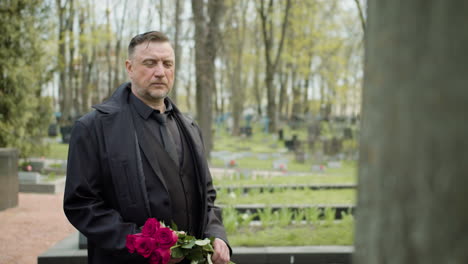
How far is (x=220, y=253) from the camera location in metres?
2.59

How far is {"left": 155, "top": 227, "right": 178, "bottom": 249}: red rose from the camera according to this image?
7.50 feet

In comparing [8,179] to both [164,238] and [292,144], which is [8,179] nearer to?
[164,238]

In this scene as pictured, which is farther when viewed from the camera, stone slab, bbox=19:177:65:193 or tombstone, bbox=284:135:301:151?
tombstone, bbox=284:135:301:151

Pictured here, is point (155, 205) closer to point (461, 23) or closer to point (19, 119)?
point (461, 23)

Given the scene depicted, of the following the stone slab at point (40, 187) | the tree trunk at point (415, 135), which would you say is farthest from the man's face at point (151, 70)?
the stone slab at point (40, 187)

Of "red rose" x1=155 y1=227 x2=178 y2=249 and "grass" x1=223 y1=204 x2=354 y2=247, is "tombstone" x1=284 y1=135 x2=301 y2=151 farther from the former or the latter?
"red rose" x1=155 y1=227 x2=178 y2=249

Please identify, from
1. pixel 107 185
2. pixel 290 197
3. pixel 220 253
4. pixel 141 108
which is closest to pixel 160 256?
pixel 220 253

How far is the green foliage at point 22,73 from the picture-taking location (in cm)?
1266

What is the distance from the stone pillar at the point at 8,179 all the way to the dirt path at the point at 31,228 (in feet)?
0.61

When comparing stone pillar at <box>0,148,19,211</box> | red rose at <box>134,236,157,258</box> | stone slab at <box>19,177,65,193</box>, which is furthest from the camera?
stone slab at <box>19,177,65,193</box>

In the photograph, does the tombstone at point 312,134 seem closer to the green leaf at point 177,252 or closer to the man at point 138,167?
the man at point 138,167

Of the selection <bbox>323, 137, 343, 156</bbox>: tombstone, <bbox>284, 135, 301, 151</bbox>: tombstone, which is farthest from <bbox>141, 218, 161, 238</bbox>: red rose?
<bbox>284, 135, 301, 151</bbox>: tombstone

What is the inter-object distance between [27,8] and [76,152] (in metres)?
12.8

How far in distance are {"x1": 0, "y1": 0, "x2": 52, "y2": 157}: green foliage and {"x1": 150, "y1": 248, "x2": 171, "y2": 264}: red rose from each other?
11654 millimetres
